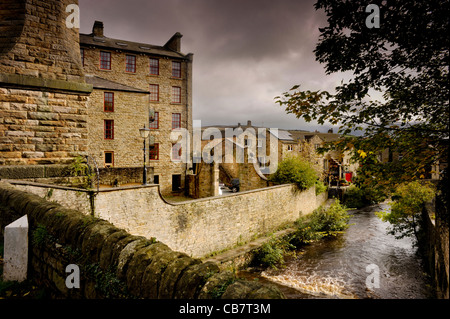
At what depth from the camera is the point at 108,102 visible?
18953 mm

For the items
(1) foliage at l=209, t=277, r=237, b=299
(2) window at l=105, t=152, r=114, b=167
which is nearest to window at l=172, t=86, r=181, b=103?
(2) window at l=105, t=152, r=114, b=167

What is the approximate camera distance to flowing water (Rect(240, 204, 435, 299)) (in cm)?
937

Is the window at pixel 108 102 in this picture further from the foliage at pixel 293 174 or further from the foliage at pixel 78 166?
the foliage at pixel 78 166

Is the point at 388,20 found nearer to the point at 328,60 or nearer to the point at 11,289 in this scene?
the point at 328,60

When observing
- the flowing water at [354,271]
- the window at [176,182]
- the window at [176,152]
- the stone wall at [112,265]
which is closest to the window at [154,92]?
the window at [176,152]

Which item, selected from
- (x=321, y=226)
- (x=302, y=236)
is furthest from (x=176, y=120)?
(x=321, y=226)

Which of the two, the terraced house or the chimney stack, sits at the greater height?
the chimney stack

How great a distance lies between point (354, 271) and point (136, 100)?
62.5 ft

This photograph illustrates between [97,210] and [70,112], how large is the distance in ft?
10.3

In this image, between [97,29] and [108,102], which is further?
[97,29]

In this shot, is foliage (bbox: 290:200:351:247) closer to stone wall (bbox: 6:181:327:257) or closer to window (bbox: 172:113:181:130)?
stone wall (bbox: 6:181:327:257)

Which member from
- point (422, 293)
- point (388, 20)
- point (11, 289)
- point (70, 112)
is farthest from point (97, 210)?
point (422, 293)

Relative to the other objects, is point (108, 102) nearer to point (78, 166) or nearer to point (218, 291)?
point (78, 166)

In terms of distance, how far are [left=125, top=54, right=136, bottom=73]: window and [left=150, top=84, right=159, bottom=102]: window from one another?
219cm
